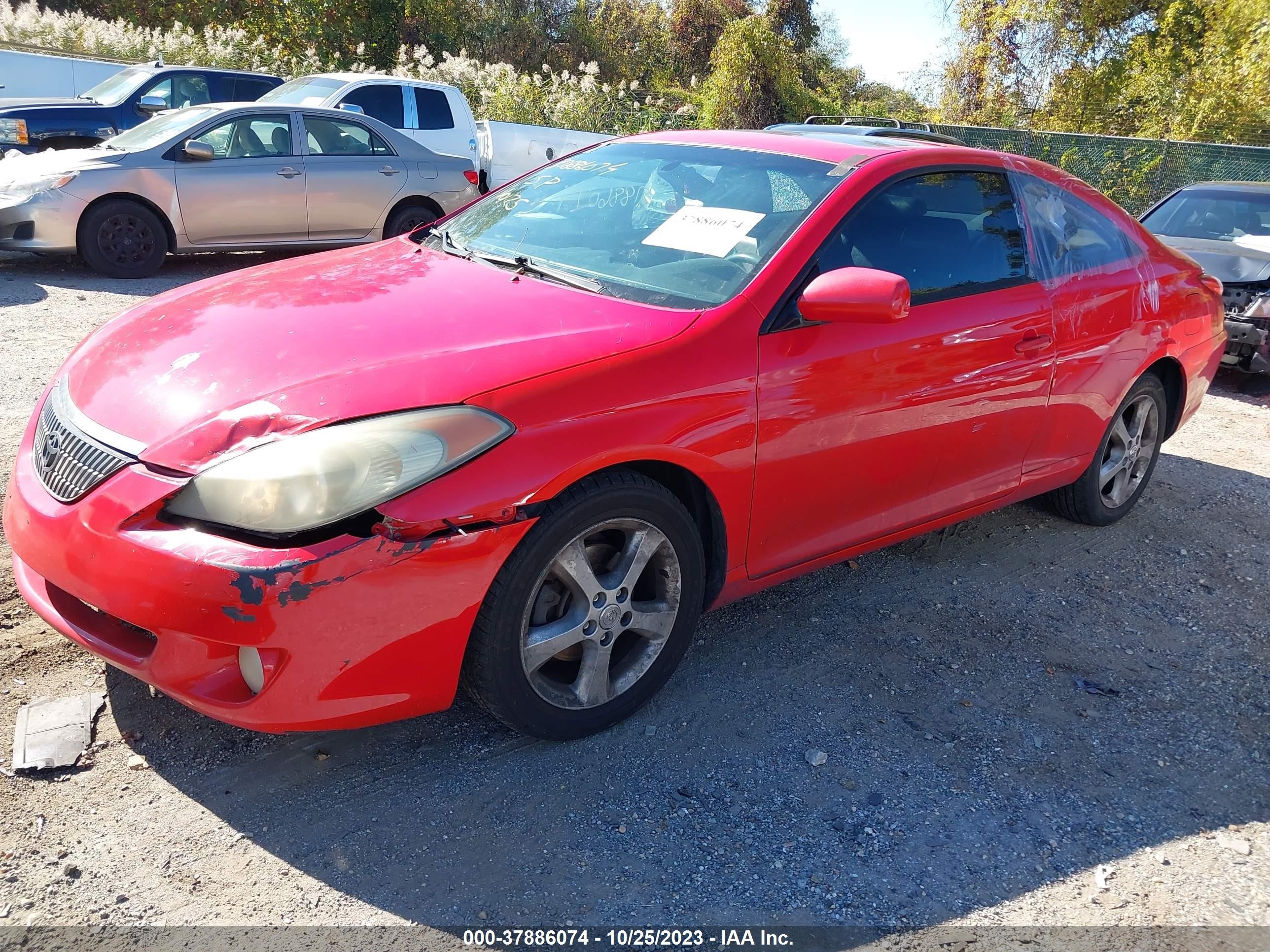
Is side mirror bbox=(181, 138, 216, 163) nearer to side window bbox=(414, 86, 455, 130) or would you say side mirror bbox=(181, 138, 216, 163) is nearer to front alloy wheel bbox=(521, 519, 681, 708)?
side window bbox=(414, 86, 455, 130)

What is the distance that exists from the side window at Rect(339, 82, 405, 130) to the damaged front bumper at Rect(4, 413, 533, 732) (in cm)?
1023

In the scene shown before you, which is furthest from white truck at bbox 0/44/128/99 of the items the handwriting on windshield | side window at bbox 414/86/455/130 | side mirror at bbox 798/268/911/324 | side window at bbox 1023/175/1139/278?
side mirror at bbox 798/268/911/324

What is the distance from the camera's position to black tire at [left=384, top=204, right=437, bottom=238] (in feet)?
33.3

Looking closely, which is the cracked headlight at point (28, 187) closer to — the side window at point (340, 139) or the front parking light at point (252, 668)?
the side window at point (340, 139)

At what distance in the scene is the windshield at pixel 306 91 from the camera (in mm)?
11617

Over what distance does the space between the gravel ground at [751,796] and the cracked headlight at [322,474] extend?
0.80 meters

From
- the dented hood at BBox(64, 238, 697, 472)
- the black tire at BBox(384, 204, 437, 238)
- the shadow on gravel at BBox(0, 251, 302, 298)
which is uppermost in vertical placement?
the dented hood at BBox(64, 238, 697, 472)

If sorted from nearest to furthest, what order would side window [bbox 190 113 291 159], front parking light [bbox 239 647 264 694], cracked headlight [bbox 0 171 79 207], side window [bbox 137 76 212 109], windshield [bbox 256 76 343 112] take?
1. front parking light [bbox 239 647 264 694]
2. cracked headlight [bbox 0 171 79 207]
3. side window [bbox 190 113 291 159]
4. windshield [bbox 256 76 343 112]
5. side window [bbox 137 76 212 109]

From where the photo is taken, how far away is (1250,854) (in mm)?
2801

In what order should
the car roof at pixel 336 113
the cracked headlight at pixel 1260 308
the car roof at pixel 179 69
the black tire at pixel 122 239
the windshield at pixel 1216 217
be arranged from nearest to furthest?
1. the cracked headlight at pixel 1260 308
2. the black tire at pixel 122 239
3. the windshield at pixel 1216 217
4. the car roof at pixel 336 113
5. the car roof at pixel 179 69

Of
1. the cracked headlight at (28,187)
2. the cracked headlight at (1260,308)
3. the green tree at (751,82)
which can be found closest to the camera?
the cracked headlight at (1260,308)

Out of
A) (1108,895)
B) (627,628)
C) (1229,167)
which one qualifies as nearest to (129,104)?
(627,628)

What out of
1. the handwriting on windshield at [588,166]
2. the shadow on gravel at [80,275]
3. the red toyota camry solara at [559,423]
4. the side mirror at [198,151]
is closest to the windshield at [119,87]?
the shadow on gravel at [80,275]

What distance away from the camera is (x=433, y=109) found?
12.1 metres
